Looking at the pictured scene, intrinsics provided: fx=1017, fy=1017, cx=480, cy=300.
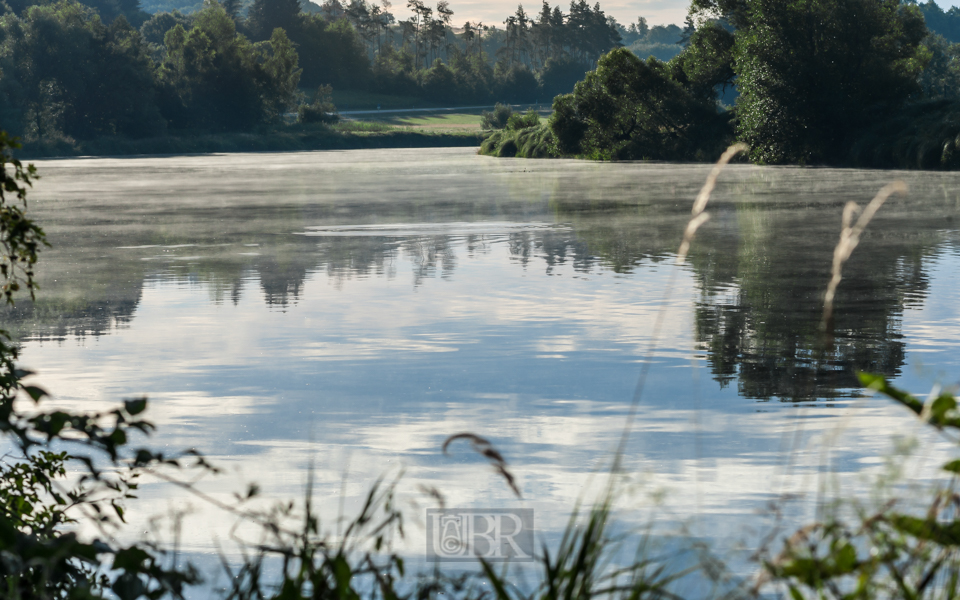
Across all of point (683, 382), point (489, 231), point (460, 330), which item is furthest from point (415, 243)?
point (683, 382)

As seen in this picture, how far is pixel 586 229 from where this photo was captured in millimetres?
15031

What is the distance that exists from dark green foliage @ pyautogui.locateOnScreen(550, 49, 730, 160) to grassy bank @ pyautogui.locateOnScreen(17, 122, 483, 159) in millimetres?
30705

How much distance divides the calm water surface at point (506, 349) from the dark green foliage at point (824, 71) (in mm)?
18770

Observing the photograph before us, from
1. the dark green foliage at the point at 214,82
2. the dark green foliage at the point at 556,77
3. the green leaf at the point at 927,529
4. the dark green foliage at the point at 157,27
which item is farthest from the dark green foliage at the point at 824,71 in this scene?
the dark green foliage at the point at 157,27

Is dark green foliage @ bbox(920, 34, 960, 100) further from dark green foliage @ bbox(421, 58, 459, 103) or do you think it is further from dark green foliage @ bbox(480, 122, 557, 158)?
dark green foliage @ bbox(421, 58, 459, 103)

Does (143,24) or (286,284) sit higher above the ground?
(143,24)

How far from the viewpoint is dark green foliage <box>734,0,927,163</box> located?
109 feet

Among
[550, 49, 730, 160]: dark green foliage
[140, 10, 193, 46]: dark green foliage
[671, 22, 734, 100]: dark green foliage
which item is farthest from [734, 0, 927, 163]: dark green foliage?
[140, 10, 193, 46]: dark green foliage

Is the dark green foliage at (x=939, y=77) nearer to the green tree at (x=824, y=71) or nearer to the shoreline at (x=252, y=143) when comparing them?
the green tree at (x=824, y=71)

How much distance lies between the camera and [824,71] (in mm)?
33656

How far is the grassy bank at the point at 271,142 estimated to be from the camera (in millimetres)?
62625

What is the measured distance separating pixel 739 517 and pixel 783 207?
15298mm

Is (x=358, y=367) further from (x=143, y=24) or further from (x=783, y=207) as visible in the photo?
(x=143, y=24)

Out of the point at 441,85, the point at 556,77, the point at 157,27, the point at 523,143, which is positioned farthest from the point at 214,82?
the point at 157,27
